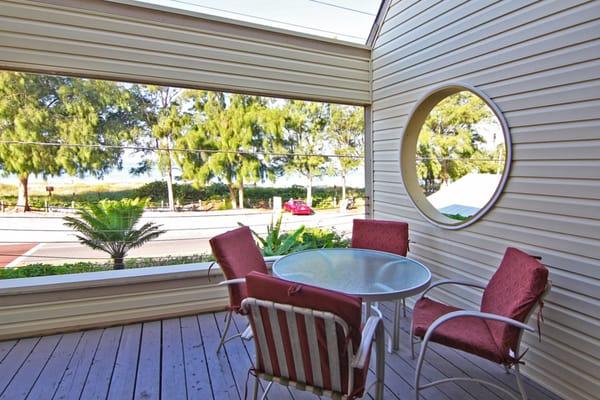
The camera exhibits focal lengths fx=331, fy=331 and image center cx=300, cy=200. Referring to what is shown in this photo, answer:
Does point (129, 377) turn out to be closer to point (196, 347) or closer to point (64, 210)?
point (196, 347)

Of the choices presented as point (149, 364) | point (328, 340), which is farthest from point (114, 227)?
point (328, 340)

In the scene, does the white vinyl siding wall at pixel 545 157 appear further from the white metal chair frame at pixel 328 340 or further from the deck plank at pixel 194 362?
the deck plank at pixel 194 362

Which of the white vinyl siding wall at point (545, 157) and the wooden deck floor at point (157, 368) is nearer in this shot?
the white vinyl siding wall at point (545, 157)

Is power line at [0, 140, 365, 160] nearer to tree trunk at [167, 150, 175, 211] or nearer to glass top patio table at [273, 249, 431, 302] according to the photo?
tree trunk at [167, 150, 175, 211]

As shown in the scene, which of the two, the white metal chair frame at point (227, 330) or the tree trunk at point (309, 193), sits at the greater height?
the tree trunk at point (309, 193)

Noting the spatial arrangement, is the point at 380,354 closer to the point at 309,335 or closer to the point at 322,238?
the point at 309,335

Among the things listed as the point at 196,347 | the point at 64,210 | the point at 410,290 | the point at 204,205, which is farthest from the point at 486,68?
the point at 64,210

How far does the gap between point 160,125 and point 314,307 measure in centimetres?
261

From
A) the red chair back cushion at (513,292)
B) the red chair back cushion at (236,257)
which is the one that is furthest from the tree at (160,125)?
the red chair back cushion at (513,292)

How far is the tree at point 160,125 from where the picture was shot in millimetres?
3133

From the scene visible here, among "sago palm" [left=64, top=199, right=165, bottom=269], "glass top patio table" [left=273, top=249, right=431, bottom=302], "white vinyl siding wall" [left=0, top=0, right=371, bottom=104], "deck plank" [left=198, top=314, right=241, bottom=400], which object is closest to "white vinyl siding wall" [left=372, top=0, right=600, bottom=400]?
"glass top patio table" [left=273, top=249, right=431, bottom=302]

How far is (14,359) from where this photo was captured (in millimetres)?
2434

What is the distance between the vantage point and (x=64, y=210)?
117 inches

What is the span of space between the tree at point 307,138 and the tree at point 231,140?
153 mm
